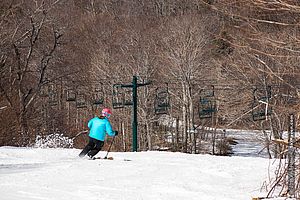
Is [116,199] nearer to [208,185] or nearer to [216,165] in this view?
[208,185]

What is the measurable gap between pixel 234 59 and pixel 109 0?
26.9 m

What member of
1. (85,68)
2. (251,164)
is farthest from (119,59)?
(251,164)

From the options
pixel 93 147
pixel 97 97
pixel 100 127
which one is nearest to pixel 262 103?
pixel 100 127

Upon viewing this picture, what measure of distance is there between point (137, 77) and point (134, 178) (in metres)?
20.4

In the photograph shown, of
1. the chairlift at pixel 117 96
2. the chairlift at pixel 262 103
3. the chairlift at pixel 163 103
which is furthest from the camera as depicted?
the chairlift at pixel 117 96

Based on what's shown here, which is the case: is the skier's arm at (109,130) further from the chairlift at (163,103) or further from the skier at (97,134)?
the chairlift at (163,103)

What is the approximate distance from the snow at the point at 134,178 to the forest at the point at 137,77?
296 inches

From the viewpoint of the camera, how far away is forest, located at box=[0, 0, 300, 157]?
78.7 feet

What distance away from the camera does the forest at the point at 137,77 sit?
23984 mm

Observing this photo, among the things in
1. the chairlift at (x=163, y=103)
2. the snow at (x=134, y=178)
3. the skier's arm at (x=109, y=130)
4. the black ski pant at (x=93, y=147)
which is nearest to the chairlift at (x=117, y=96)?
the chairlift at (x=163, y=103)

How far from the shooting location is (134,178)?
29.1ft

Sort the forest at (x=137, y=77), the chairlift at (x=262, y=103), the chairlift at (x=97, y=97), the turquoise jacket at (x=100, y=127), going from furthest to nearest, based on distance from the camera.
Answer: the forest at (x=137, y=77) → the chairlift at (x=97, y=97) → the turquoise jacket at (x=100, y=127) → the chairlift at (x=262, y=103)

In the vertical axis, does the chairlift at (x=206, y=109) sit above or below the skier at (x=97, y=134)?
above

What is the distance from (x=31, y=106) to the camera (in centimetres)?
2736
